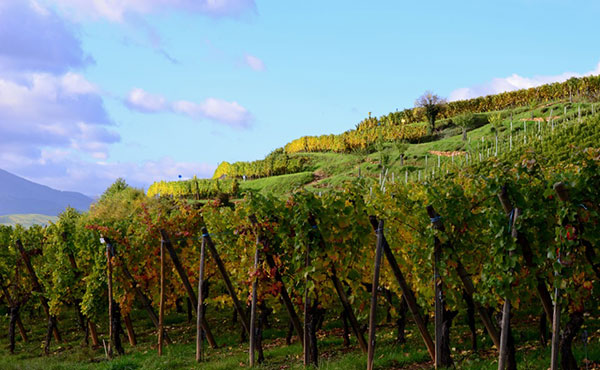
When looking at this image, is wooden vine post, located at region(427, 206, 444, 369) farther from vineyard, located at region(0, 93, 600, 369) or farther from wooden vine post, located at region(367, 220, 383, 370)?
wooden vine post, located at region(367, 220, 383, 370)

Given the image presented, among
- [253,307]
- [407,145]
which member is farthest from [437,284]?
[407,145]

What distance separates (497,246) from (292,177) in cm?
6867

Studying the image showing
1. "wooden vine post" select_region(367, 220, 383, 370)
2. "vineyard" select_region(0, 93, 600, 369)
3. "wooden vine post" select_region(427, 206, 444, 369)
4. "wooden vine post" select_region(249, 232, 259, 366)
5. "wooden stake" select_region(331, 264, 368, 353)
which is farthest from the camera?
"wooden vine post" select_region(249, 232, 259, 366)

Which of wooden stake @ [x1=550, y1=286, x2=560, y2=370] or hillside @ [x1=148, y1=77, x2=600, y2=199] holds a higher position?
hillside @ [x1=148, y1=77, x2=600, y2=199]

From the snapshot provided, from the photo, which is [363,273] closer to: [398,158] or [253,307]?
[253,307]

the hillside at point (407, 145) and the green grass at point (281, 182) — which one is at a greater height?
the hillside at point (407, 145)

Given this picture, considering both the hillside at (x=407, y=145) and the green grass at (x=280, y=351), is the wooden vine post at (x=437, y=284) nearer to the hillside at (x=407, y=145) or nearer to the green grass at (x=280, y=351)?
the green grass at (x=280, y=351)

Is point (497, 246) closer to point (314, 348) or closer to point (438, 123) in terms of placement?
point (314, 348)

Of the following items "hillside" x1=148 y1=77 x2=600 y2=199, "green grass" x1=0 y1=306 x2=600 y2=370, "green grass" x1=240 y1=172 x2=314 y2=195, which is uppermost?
"hillside" x1=148 y1=77 x2=600 y2=199

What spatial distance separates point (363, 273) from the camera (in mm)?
12742

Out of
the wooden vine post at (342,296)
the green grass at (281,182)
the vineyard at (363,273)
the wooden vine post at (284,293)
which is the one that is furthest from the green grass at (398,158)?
the wooden vine post at (342,296)

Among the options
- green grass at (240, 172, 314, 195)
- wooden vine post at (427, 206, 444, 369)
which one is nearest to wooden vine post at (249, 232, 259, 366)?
wooden vine post at (427, 206, 444, 369)

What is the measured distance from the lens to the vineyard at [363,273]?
7418mm

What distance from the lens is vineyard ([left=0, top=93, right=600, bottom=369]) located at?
7.42m
